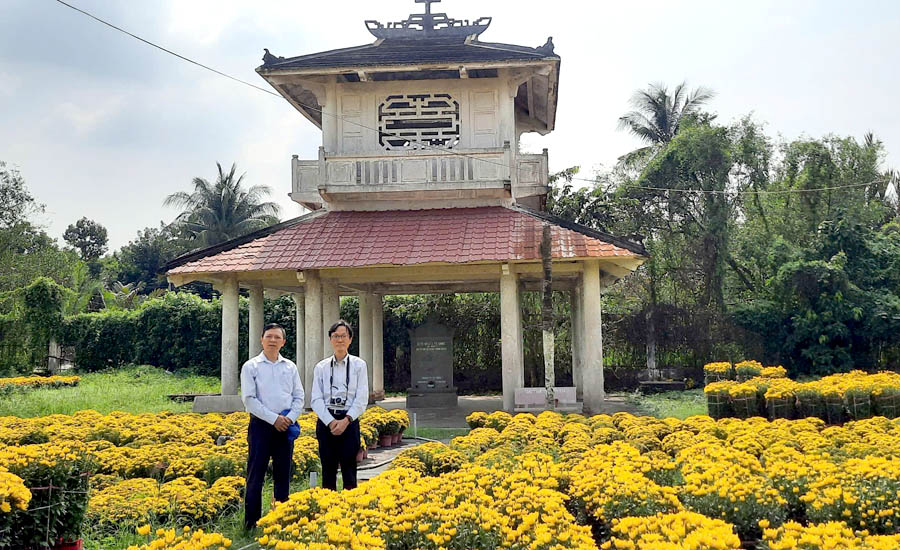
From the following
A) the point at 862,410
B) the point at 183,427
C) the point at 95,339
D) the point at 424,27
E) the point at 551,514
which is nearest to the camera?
the point at 551,514

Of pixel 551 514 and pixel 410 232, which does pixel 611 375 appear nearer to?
pixel 410 232

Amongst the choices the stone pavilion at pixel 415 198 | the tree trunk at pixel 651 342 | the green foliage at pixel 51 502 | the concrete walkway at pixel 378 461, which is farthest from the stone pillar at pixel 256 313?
the tree trunk at pixel 651 342

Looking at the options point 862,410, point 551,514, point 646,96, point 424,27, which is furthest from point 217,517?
point 646,96

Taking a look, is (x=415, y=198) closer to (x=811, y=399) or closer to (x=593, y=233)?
(x=593, y=233)

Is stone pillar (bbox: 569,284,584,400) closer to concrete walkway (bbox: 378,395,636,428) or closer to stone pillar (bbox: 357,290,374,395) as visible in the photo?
concrete walkway (bbox: 378,395,636,428)

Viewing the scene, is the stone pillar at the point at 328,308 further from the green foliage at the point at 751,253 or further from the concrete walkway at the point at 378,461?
the green foliage at the point at 751,253

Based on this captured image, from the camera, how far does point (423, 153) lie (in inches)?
533

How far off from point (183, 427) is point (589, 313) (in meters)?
6.73

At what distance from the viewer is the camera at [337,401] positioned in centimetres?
579

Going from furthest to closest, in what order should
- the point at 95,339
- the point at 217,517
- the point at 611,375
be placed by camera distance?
the point at 95,339 → the point at 611,375 → the point at 217,517

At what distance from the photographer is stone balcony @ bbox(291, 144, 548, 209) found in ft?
43.9

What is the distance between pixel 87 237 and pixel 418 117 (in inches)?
2166

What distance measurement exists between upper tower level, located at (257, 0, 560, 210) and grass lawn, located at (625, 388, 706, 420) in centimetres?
491

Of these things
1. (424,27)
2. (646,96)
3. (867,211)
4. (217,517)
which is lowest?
(217,517)
